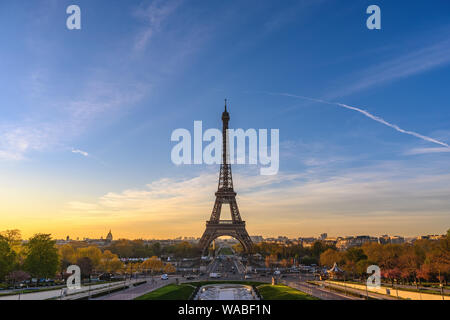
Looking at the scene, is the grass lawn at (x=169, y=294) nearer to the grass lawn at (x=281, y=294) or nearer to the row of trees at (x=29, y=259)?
the grass lawn at (x=281, y=294)

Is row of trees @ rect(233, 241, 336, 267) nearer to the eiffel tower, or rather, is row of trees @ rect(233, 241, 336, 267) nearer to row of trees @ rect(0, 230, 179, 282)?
the eiffel tower

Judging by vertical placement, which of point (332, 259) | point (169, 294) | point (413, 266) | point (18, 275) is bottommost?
point (332, 259)

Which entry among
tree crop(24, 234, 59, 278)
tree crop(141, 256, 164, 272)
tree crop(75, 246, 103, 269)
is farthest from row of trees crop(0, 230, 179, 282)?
tree crop(141, 256, 164, 272)

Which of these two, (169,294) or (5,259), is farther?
(5,259)

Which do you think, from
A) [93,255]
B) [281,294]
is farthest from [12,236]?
[281,294]

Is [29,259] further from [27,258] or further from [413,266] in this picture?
[413,266]
